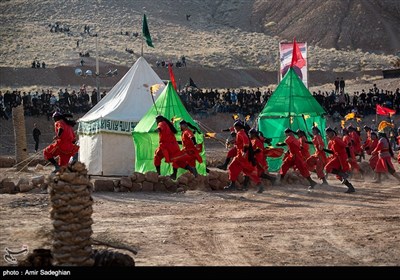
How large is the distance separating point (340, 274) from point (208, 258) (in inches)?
91.6

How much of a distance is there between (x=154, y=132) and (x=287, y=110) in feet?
17.7

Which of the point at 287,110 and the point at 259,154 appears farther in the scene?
the point at 287,110

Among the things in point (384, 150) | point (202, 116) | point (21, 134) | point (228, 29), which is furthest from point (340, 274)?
point (228, 29)

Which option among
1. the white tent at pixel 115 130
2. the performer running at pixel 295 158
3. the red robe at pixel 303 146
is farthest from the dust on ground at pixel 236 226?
the white tent at pixel 115 130

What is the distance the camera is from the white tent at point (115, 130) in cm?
2030

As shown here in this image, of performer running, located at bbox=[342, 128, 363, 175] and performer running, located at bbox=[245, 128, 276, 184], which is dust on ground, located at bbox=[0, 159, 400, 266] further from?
performer running, located at bbox=[342, 128, 363, 175]

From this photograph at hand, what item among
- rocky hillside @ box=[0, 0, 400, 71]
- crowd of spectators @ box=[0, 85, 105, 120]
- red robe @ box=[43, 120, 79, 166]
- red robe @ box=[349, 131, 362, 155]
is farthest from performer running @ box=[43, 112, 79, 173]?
rocky hillside @ box=[0, 0, 400, 71]

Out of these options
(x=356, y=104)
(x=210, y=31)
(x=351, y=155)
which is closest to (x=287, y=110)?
(x=351, y=155)

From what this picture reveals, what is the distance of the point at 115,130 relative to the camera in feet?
66.6

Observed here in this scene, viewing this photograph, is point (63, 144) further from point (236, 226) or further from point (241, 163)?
point (236, 226)

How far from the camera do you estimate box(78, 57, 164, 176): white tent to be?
66.6 ft

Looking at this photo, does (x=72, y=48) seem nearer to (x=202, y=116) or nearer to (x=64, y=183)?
(x=202, y=116)

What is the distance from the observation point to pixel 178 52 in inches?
2753

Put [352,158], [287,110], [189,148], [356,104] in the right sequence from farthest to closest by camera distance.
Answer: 1. [356,104]
2. [287,110]
3. [352,158]
4. [189,148]
